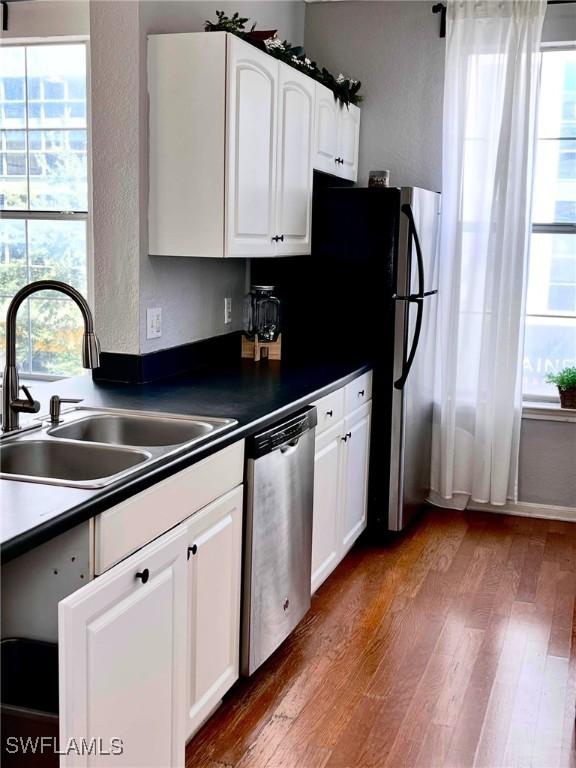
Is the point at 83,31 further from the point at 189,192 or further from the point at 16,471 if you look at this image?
the point at 16,471

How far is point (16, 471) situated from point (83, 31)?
2.67 meters

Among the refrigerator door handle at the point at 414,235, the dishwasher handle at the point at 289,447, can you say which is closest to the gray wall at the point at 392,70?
the refrigerator door handle at the point at 414,235

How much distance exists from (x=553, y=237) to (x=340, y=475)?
1.82 m

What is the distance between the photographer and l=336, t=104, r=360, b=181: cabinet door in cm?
439

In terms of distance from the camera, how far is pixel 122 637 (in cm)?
184

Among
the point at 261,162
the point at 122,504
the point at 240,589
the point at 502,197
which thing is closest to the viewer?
the point at 122,504

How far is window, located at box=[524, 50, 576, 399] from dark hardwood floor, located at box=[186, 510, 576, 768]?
3.29ft

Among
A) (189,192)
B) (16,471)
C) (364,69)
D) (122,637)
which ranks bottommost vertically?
(122,637)

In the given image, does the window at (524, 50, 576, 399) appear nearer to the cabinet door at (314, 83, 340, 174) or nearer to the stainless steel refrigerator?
the stainless steel refrigerator

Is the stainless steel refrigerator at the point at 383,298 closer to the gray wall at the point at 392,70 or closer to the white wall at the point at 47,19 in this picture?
the gray wall at the point at 392,70

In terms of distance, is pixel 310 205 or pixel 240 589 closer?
pixel 240 589

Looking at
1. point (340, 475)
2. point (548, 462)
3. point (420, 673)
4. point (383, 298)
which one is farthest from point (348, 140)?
point (420, 673)

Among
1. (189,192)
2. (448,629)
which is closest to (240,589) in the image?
(448,629)

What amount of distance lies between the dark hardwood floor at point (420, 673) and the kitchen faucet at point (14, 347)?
1059 mm
